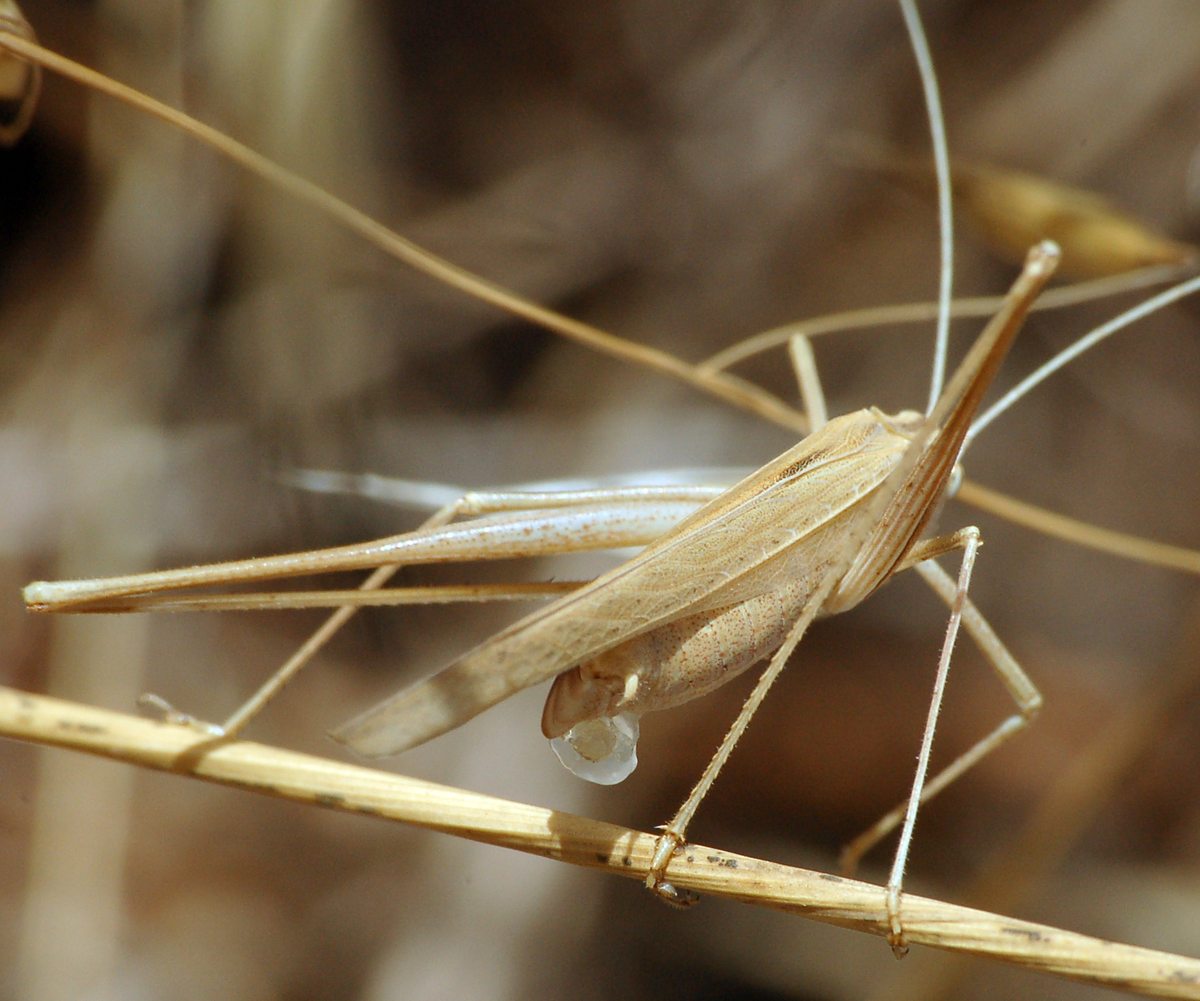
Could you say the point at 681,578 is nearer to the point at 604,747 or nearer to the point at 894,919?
the point at 604,747

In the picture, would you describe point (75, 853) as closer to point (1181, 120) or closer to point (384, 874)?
point (384, 874)

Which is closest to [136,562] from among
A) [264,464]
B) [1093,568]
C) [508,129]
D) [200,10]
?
[264,464]

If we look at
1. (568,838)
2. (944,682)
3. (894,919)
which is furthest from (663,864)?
(944,682)

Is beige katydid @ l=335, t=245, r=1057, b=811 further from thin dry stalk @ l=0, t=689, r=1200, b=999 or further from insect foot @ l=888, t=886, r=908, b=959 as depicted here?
insect foot @ l=888, t=886, r=908, b=959

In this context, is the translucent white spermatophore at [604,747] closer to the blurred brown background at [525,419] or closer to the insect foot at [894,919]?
the insect foot at [894,919]

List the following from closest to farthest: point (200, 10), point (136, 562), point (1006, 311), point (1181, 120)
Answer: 1. point (1006, 311)
2. point (200, 10)
3. point (136, 562)
4. point (1181, 120)

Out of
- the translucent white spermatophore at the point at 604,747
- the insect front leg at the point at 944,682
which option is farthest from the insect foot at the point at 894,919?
the translucent white spermatophore at the point at 604,747

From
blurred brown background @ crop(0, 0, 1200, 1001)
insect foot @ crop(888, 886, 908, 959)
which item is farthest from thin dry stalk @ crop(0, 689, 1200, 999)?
blurred brown background @ crop(0, 0, 1200, 1001)
